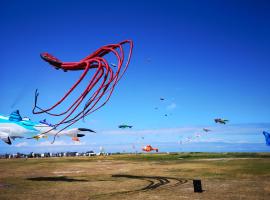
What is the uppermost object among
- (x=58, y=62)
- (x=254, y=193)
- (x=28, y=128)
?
(x=58, y=62)

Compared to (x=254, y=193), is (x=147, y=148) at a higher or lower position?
higher

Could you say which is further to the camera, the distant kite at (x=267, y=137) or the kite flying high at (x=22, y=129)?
the distant kite at (x=267, y=137)

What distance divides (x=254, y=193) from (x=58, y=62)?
15587mm

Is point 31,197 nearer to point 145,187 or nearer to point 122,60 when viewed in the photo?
point 145,187

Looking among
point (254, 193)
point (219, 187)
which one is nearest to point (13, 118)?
point (219, 187)

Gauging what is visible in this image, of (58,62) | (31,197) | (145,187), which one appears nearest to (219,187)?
(145,187)

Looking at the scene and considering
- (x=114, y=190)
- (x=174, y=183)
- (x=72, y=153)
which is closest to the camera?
(x=114, y=190)

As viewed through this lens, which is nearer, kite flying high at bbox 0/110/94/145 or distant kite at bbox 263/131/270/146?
kite flying high at bbox 0/110/94/145

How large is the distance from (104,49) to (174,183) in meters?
14.7

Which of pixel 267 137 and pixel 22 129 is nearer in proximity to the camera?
pixel 22 129

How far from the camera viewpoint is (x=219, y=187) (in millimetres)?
24797

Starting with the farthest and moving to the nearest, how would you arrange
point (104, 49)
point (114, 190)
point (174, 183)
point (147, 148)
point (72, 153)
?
point (72, 153)
point (147, 148)
point (174, 183)
point (114, 190)
point (104, 49)

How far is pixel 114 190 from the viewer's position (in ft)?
77.1

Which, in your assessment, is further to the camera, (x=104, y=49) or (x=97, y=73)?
(x=104, y=49)
